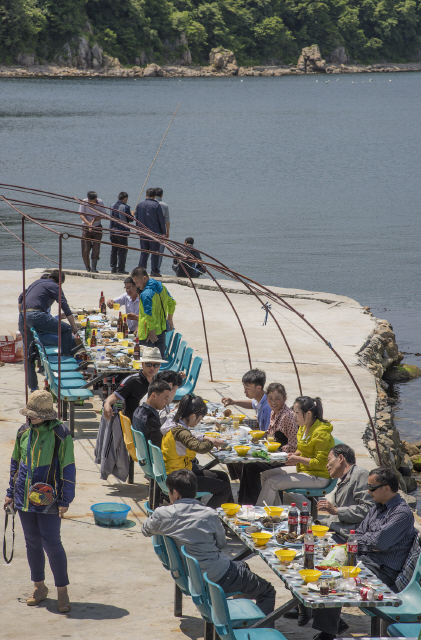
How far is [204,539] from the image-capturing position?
5.14m

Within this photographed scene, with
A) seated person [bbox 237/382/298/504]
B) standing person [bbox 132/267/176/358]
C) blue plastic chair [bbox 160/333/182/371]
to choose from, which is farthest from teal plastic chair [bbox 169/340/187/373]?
seated person [bbox 237/382/298/504]

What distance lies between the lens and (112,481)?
830 cm

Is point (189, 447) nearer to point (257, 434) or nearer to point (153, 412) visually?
point (153, 412)

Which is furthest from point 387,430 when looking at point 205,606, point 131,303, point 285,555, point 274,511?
point 205,606

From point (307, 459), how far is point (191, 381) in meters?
3.27

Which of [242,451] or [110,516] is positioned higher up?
[242,451]

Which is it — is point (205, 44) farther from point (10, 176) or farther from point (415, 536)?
point (415, 536)

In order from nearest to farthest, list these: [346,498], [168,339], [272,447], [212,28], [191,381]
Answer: [346,498] → [272,447] → [191,381] → [168,339] → [212,28]

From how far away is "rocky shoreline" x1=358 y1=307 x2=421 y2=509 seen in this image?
10.3m

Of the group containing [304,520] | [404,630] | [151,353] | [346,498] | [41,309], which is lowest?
[404,630]

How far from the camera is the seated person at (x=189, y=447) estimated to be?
679 cm

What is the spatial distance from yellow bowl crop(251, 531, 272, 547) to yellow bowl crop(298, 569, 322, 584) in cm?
44

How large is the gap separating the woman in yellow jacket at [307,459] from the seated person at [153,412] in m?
0.98

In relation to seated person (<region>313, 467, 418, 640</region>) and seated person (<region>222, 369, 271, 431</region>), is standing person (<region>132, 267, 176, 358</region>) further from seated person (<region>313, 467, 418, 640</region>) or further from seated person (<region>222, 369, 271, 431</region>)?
seated person (<region>313, 467, 418, 640</region>)
